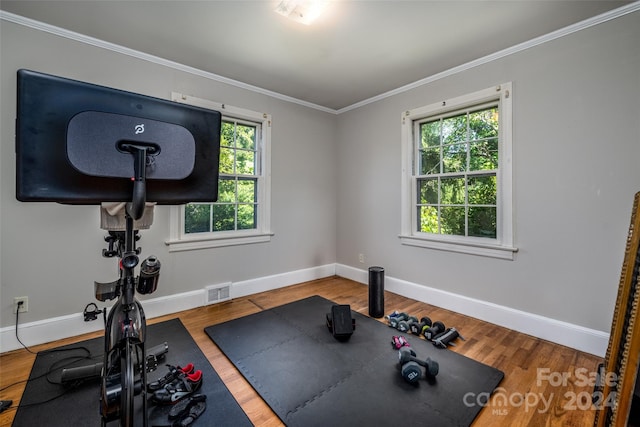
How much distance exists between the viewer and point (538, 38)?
2.28 meters

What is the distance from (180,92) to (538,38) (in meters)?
3.23

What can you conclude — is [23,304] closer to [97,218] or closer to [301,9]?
[97,218]

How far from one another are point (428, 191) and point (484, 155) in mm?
667

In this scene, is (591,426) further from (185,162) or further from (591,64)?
(591,64)

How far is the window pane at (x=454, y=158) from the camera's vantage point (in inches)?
112

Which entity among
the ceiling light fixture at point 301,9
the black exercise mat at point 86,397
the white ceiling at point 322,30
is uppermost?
the white ceiling at point 322,30

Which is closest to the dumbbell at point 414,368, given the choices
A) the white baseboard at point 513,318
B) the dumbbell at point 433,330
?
the dumbbell at point 433,330

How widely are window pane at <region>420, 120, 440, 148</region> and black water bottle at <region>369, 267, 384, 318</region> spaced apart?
156 cm

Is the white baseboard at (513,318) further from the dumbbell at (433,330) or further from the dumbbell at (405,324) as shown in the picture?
the dumbbell at (433,330)

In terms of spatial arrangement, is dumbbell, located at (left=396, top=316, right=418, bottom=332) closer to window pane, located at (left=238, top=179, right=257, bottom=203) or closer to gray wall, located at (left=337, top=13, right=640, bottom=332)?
gray wall, located at (left=337, top=13, right=640, bottom=332)

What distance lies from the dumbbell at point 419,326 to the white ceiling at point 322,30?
2.41 metres

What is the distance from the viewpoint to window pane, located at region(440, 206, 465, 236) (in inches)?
113

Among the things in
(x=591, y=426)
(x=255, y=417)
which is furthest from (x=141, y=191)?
(x=591, y=426)

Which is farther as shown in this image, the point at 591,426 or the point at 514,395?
the point at 514,395
